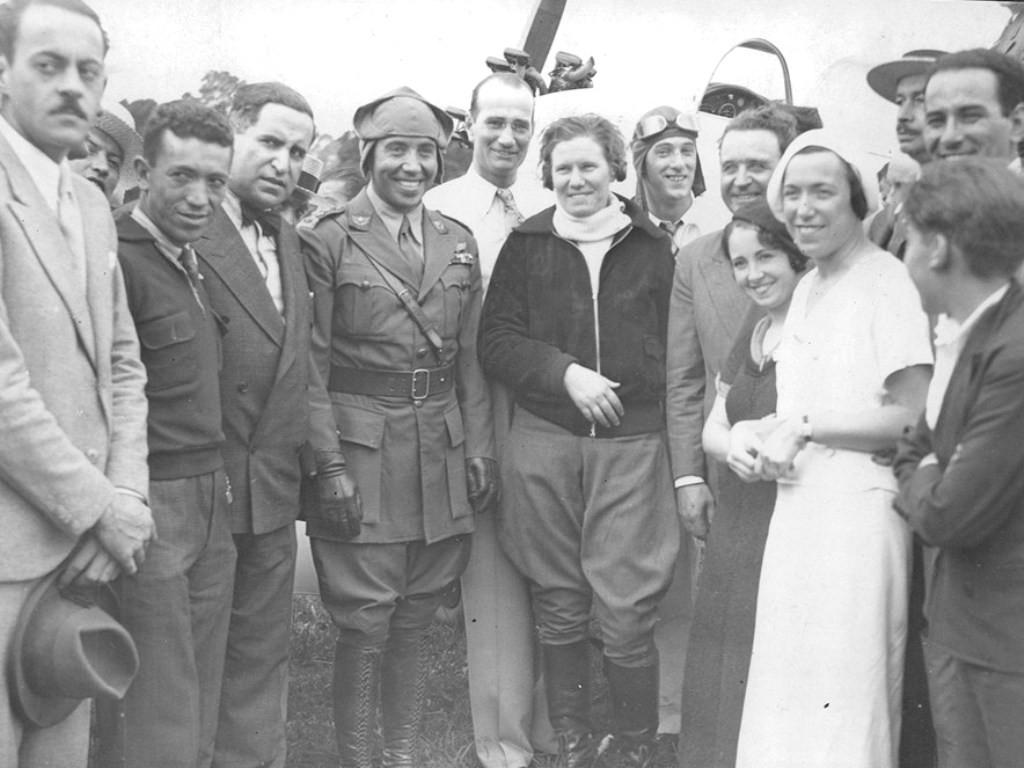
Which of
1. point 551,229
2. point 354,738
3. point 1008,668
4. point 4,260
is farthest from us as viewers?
point 551,229

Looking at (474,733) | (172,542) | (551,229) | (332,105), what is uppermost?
(332,105)

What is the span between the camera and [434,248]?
167 inches

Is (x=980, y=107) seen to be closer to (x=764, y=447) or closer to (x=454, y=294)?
(x=764, y=447)

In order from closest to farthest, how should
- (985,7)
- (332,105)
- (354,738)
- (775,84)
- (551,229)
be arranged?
(354,738), (551,229), (985,7), (332,105), (775,84)

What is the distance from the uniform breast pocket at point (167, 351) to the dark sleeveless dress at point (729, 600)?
1.69 meters

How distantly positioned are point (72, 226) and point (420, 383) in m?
1.49

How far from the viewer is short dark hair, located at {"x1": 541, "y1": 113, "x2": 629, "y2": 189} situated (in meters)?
4.29

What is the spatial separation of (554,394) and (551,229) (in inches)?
26.2

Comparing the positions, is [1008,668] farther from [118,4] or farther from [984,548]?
[118,4]

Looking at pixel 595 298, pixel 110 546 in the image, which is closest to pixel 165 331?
pixel 110 546

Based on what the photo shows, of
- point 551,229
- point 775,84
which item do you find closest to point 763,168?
point 551,229

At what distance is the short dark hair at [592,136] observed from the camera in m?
4.29

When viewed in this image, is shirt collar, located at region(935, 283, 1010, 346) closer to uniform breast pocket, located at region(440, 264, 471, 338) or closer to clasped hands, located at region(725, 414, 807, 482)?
clasped hands, located at region(725, 414, 807, 482)

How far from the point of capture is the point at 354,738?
4.04 meters
